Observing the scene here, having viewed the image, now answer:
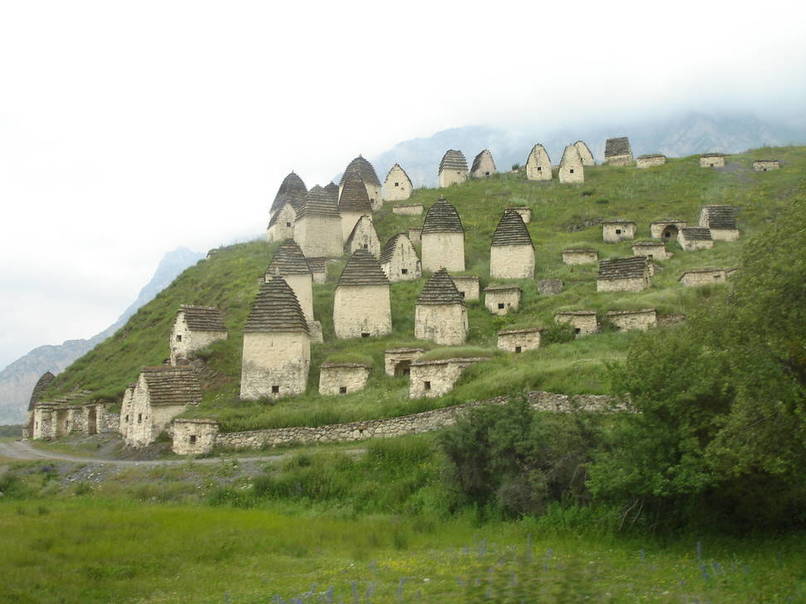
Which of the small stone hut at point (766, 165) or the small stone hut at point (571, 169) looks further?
the small stone hut at point (571, 169)

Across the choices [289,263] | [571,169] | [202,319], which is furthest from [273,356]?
[571,169]

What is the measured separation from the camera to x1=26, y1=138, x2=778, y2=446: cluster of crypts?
30.6 m

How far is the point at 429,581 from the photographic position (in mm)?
12672

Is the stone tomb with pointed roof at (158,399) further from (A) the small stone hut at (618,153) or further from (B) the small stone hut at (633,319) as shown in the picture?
(A) the small stone hut at (618,153)

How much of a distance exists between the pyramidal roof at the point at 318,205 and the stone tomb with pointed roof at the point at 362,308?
13.4 m

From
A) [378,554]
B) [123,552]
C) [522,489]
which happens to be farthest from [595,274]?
[123,552]

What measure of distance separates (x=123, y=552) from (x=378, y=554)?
5.03 meters

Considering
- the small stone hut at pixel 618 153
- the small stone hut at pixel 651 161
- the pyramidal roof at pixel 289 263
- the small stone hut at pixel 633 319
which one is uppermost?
the small stone hut at pixel 618 153

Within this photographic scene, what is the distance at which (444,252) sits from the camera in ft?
145

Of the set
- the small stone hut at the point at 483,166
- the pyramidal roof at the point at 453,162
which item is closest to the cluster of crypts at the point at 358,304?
the pyramidal roof at the point at 453,162

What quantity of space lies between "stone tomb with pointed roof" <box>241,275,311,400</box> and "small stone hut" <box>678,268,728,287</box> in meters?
17.9

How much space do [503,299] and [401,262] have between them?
805 cm

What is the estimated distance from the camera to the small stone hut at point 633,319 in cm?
3038

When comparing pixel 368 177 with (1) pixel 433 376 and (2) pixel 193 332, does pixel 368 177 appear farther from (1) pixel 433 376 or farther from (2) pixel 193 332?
(1) pixel 433 376
